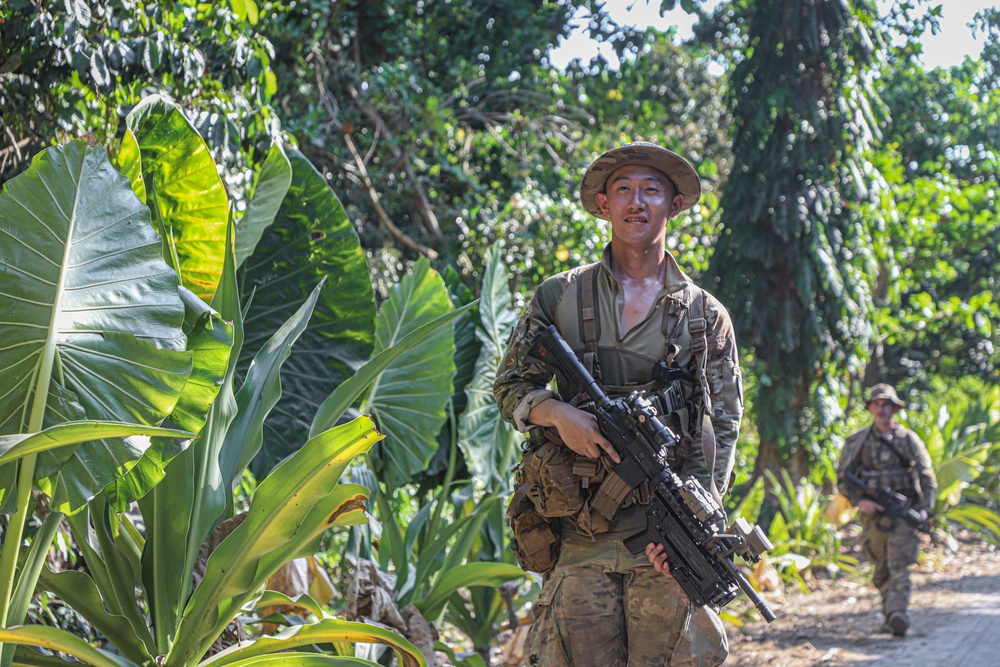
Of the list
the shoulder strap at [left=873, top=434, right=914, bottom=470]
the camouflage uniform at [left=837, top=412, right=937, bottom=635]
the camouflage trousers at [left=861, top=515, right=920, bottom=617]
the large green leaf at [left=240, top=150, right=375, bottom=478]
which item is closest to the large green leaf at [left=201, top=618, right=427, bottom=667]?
the large green leaf at [left=240, top=150, right=375, bottom=478]

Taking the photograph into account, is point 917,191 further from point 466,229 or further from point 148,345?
point 148,345

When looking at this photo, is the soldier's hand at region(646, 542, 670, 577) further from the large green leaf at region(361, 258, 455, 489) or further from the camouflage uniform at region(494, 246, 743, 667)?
the large green leaf at region(361, 258, 455, 489)

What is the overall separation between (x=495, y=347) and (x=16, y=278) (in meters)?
2.93

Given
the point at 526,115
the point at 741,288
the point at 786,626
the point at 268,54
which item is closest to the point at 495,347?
the point at 268,54

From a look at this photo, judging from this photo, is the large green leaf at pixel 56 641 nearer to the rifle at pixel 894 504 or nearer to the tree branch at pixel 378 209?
the tree branch at pixel 378 209

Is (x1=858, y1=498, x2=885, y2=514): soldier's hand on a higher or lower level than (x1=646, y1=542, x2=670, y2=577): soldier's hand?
lower

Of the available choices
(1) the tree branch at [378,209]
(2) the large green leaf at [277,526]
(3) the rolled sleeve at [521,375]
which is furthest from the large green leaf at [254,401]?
(1) the tree branch at [378,209]

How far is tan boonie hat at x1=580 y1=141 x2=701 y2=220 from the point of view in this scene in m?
3.35

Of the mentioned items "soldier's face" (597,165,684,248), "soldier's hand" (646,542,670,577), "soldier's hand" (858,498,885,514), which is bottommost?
"soldier's hand" (858,498,885,514)

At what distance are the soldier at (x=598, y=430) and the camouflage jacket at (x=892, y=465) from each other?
17.2ft

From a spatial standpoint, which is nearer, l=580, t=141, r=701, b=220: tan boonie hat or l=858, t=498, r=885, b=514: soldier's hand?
l=580, t=141, r=701, b=220: tan boonie hat

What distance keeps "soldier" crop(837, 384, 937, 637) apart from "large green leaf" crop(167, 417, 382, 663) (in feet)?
18.7

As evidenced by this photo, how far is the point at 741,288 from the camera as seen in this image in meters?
9.98

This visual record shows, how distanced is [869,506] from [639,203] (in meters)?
5.47
